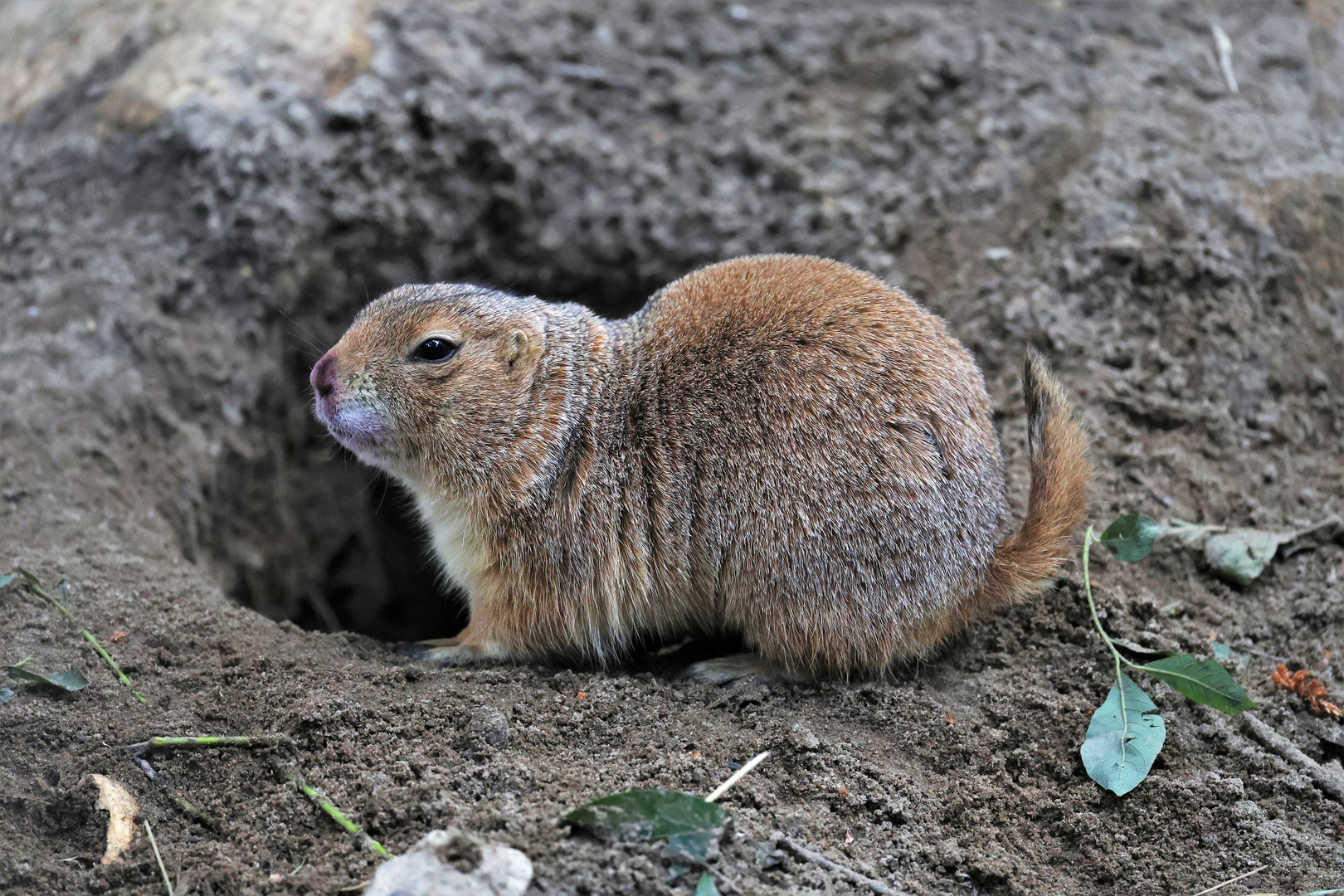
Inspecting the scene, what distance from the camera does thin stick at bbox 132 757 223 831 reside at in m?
3.13

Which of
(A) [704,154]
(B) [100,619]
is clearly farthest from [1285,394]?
(B) [100,619]

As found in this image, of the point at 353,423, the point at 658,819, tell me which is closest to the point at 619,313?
the point at 353,423

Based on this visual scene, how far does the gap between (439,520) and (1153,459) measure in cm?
326

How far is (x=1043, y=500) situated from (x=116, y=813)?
3.36m

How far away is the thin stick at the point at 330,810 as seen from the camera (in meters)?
2.93

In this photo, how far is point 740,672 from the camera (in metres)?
4.05

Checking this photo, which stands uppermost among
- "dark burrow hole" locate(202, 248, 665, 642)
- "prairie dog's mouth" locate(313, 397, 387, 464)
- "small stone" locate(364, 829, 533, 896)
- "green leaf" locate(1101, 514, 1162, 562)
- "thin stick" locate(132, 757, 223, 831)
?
"prairie dog's mouth" locate(313, 397, 387, 464)

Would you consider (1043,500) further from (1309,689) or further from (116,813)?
(116,813)

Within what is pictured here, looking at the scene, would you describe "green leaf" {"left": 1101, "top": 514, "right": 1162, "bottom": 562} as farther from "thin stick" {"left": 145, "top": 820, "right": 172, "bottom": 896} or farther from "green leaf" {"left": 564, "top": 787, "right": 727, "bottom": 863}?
"thin stick" {"left": 145, "top": 820, "right": 172, "bottom": 896}

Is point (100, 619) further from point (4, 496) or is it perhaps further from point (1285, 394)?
point (1285, 394)

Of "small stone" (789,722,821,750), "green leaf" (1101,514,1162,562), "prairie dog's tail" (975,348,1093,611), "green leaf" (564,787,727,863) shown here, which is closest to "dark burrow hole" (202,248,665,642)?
"small stone" (789,722,821,750)

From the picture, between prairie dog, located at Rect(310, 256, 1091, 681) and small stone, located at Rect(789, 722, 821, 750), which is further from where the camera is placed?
prairie dog, located at Rect(310, 256, 1091, 681)

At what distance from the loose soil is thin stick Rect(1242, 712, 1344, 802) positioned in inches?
2.0

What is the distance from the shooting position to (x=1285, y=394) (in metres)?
5.00
